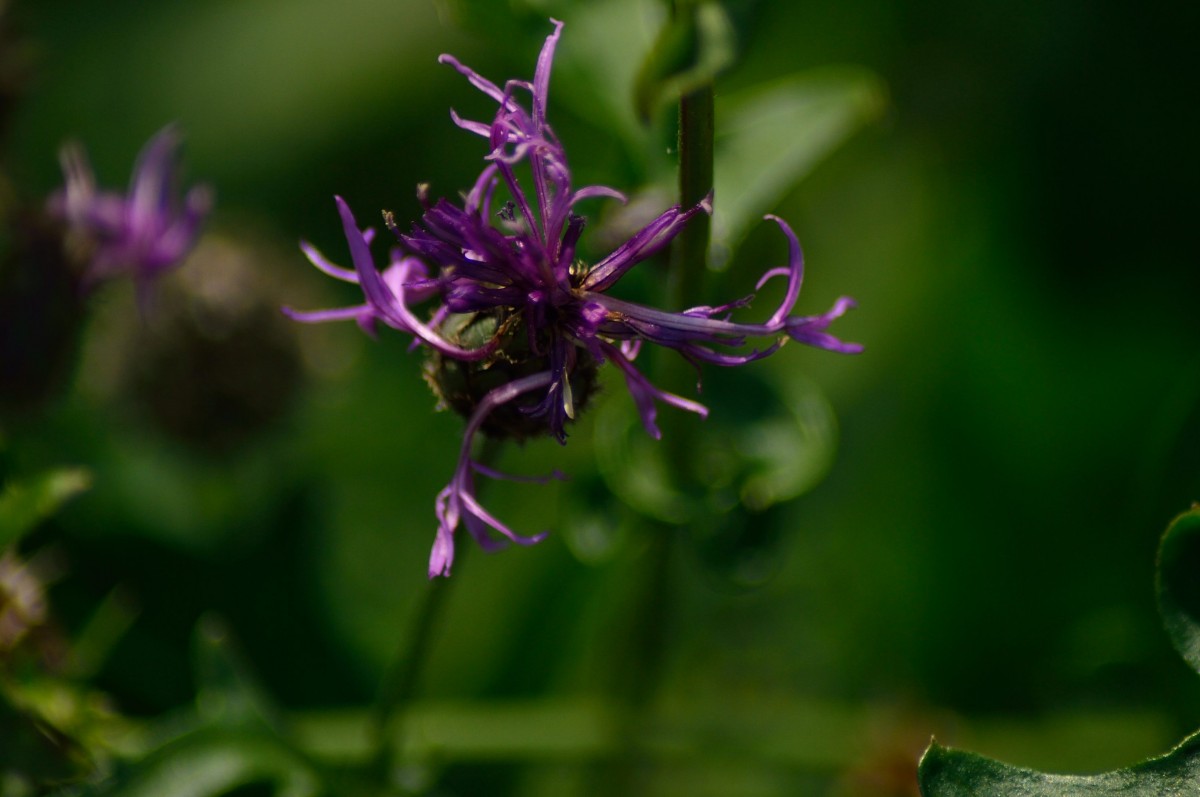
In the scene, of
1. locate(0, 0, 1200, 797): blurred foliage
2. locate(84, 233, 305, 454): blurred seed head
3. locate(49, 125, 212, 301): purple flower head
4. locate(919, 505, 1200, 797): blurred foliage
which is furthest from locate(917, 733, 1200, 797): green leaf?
locate(84, 233, 305, 454): blurred seed head

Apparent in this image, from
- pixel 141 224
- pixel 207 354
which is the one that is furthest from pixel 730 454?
pixel 207 354

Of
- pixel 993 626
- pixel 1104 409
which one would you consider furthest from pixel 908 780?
pixel 1104 409

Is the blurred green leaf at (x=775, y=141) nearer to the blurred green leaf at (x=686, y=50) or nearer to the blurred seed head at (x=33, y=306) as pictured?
the blurred green leaf at (x=686, y=50)

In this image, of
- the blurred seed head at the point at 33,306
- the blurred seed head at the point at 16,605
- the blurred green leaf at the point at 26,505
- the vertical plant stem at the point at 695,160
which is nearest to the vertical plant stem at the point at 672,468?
the vertical plant stem at the point at 695,160

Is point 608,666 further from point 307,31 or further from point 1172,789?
point 307,31

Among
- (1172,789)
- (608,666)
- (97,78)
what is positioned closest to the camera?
(1172,789)

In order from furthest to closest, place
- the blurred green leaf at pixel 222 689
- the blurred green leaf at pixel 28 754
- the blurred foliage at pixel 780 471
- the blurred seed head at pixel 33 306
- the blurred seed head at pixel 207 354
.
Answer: the blurred seed head at pixel 207 354
the blurred seed head at pixel 33 306
the blurred foliage at pixel 780 471
the blurred green leaf at pixel 222 689
the blurred green leaf at pixel 28 754
